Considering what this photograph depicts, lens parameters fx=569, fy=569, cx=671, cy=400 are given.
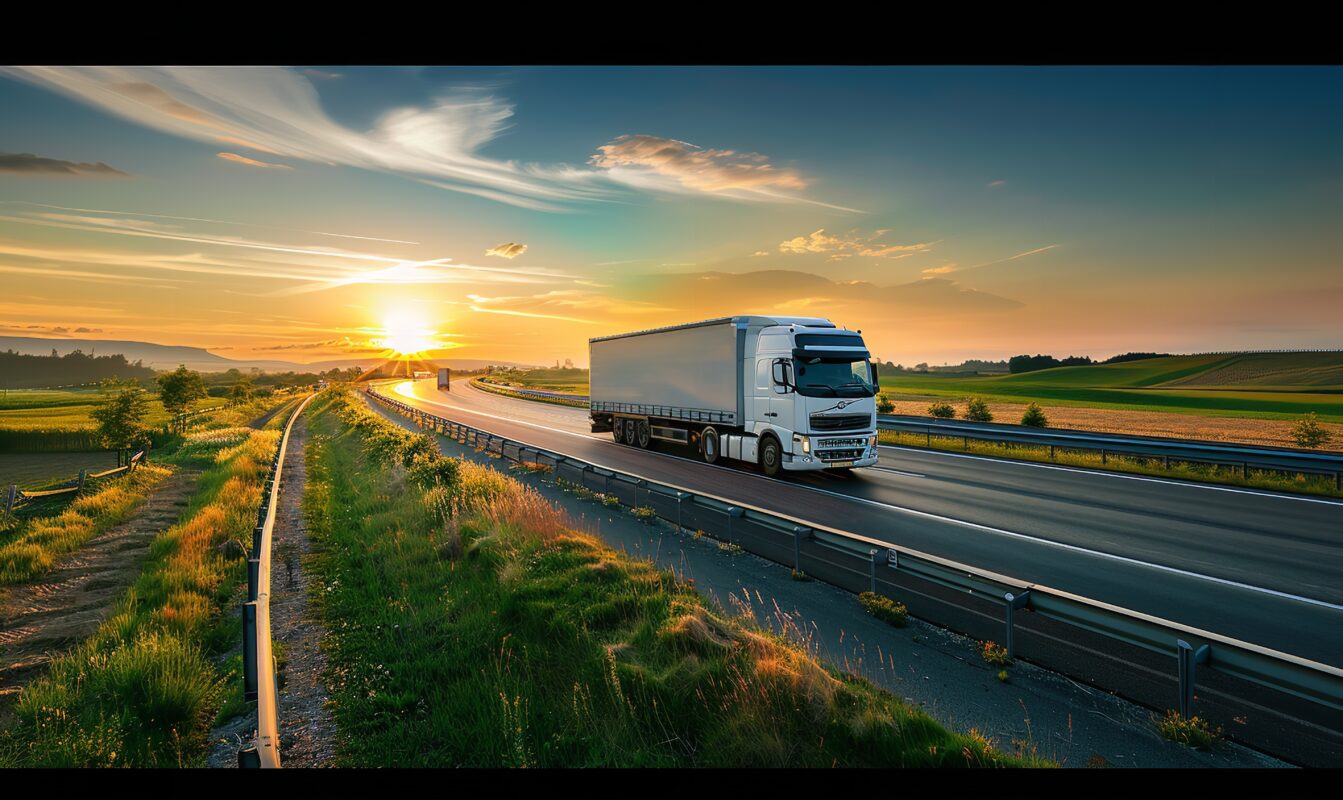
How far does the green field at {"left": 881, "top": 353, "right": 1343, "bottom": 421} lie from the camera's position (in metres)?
42.9

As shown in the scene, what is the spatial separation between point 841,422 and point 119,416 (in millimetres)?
43109

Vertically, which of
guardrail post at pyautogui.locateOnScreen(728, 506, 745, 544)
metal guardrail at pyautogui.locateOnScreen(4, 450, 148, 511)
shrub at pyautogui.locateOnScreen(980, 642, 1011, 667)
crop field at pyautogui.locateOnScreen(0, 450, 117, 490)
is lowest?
crop field at pyautogui.locateOnScreen(0, 450, 117, 490)

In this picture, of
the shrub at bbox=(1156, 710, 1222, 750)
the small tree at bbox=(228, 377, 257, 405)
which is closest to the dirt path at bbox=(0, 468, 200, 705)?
the shrub at bbox=(1156, 710, 1222, 750)

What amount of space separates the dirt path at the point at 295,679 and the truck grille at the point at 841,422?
11.5m

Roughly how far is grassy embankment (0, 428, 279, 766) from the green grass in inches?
808

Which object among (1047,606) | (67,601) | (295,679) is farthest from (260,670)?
(67,601)

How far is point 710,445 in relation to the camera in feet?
61.8

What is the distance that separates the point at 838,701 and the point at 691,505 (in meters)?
7.83

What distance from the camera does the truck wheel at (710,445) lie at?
61.1ft

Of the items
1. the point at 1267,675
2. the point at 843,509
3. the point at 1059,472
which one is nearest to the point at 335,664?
the point at 1267,675

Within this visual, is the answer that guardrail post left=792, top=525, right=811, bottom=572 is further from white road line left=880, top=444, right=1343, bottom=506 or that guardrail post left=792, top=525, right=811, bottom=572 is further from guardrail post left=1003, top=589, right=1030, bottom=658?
white road line left=880, top=444, right=1343, bottom=506

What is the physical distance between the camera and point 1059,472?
16.5m

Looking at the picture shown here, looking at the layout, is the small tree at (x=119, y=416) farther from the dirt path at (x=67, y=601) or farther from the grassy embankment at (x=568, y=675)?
the grassy embankment at (x=568, y=675)
